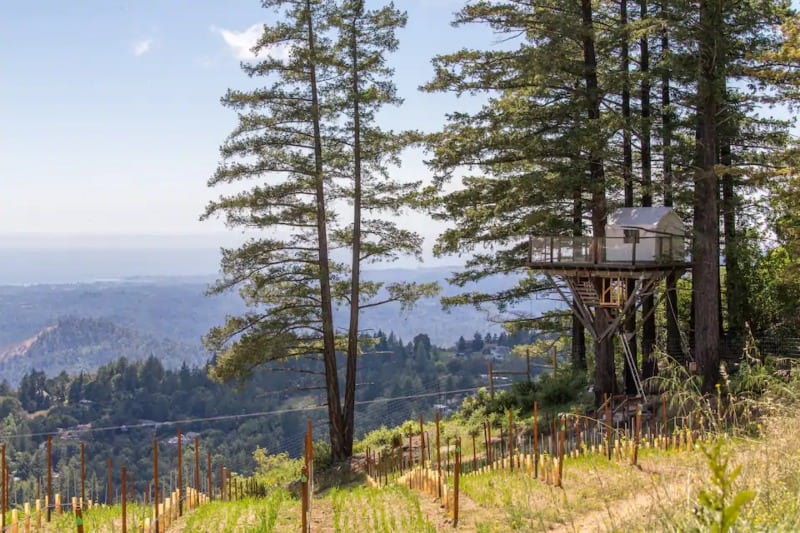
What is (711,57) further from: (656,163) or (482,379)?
(482,379)

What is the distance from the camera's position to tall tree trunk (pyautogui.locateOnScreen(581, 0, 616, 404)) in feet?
54.1

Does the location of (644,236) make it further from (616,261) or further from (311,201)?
(311,201)

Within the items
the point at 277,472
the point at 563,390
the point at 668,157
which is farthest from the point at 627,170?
the point at 277,472

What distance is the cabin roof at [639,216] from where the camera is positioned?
17.3 m

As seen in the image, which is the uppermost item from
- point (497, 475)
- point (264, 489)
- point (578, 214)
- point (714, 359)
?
point (578, 214)

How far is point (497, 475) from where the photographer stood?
34.3 ft

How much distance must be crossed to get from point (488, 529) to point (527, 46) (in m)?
12.8

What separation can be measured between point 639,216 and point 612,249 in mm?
1158

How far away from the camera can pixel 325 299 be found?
62.9ft

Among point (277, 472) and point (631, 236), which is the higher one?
point (631, 236)

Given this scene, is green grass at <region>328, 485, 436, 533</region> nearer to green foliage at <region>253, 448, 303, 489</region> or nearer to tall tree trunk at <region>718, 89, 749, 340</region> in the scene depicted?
green foliage at <region>253, 448, 303, 489</region>

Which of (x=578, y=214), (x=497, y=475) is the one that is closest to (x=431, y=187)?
(x=578, y=214)

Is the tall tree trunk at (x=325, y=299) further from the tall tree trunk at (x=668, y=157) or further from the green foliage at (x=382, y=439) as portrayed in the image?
the tall tree trunk at (x=668, y=157)

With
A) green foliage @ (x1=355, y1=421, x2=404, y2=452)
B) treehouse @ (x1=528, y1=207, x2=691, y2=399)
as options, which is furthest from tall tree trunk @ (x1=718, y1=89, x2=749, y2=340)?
green foliage @ (x1=355, y1=421, x2=404, y2=452)
